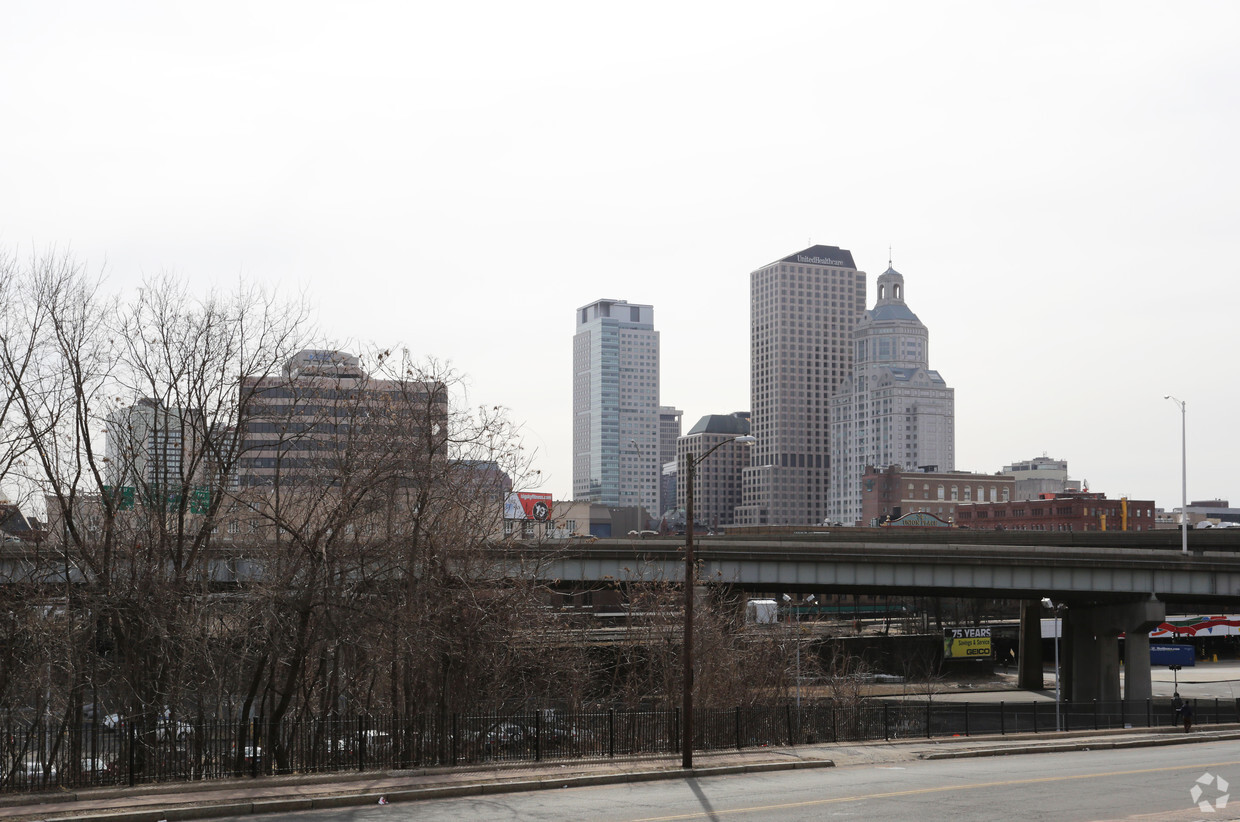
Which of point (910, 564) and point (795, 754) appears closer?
point (795, 754)

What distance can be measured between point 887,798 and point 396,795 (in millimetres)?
9569

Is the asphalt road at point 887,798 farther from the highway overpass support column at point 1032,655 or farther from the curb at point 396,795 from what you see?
the highway overpass support column at point 1032,655

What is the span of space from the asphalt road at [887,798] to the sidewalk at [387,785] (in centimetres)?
47

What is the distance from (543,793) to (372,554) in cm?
859

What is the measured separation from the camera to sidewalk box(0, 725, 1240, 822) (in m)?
19.3

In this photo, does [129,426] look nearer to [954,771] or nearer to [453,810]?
[453,810]

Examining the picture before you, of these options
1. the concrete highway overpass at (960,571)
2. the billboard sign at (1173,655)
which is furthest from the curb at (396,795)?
the billboard sign at (1173,655)

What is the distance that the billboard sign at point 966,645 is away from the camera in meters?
105

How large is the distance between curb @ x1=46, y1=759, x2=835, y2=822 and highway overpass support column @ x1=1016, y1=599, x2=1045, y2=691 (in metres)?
72.9

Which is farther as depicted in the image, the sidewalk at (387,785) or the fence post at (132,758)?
the fence post at (132,758)

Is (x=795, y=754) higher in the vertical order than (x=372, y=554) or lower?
lower

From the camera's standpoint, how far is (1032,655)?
93.7m

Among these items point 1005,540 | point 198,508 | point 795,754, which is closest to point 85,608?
point 198,508

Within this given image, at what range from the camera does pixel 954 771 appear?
1090 inches
